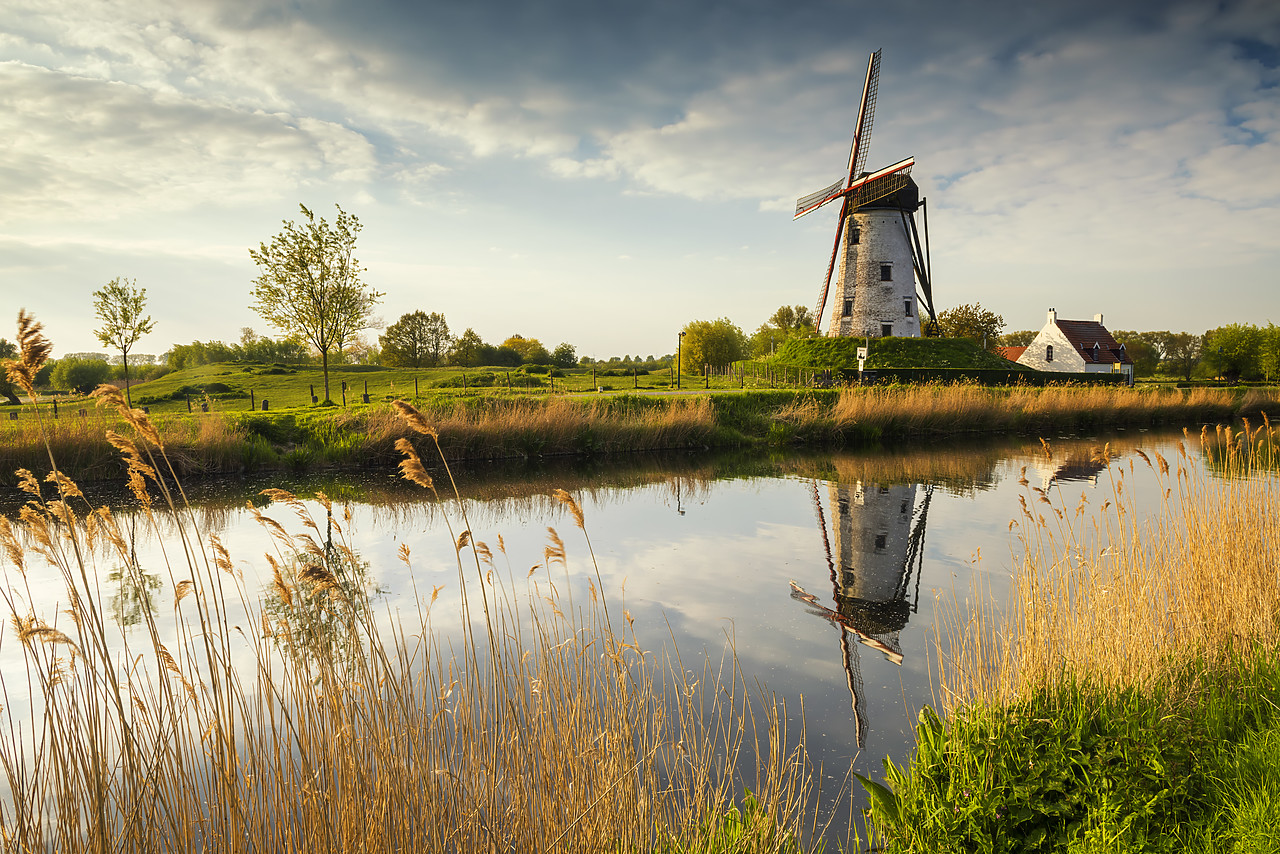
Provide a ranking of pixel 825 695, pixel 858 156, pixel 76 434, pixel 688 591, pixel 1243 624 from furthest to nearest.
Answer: pixel 858 156, pixel 76 434, pixel 688 591, pixel 825 695, pixel 1243 624

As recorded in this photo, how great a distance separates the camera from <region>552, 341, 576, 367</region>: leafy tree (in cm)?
5825

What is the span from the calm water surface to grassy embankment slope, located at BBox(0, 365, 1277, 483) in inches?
54.4

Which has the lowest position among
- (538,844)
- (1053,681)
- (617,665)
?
(538,844)

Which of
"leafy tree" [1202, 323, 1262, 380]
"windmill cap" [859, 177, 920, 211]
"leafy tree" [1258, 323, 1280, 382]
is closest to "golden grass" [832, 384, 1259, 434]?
"windmill cap" [859, 177, 920, 211]

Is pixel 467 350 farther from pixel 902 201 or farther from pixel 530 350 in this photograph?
pixel 902 201

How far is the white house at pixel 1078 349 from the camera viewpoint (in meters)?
46.9

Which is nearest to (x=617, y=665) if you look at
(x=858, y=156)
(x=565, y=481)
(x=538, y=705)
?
(x=538, y=705)

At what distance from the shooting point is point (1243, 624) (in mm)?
4734

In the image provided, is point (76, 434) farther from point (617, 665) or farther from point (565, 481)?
point (617, 665)

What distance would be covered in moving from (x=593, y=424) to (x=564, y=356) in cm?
4186

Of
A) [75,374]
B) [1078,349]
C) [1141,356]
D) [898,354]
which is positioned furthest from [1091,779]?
[1141,356]

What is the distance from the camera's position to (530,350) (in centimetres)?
6656

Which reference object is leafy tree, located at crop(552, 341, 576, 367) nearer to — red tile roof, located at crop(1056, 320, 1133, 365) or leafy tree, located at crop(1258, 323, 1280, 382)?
red tile roof, located at crop(1056, 320, 1133, 365)

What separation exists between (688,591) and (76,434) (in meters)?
14.3
